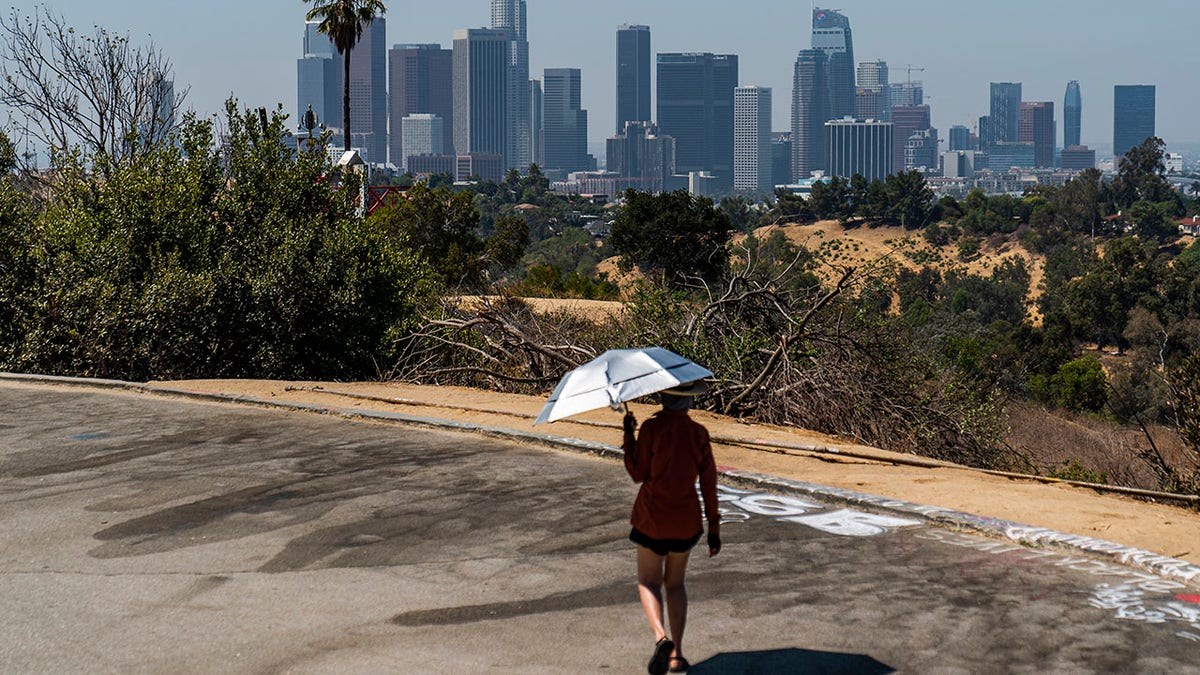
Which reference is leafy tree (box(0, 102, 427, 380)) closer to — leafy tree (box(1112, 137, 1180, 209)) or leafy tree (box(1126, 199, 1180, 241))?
leafy tree (box(1126, 199, 1180, 241))

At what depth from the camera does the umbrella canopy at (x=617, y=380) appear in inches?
221

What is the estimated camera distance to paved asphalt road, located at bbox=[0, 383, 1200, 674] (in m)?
6.32

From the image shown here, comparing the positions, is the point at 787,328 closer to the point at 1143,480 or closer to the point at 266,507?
the point at 1143,480

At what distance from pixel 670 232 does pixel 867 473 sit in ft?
119

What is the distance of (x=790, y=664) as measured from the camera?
241 inches

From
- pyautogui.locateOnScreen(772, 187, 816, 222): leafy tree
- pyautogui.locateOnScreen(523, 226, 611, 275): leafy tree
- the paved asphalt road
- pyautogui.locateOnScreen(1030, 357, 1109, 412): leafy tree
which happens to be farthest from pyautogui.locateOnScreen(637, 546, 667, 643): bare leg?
pyautogui.locateOnScreen(772, 187, 816, 222): leafy tree

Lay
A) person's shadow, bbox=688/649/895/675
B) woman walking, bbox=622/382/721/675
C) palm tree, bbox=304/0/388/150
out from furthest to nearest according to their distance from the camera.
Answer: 1. palm tree, bbox=304/0/388/150
2. person's shadow, bbox=688/649/895/675
3. woman walking, bbox=622/382/721/675

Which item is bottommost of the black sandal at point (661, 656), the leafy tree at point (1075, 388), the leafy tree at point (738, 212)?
the leafy tree at point (1075, 388)

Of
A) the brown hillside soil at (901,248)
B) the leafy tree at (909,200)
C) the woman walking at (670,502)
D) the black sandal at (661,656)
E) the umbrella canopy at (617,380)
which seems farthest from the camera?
the leafy tree at (909,200)

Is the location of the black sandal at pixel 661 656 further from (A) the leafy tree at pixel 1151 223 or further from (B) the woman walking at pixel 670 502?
(A) the leafy tree at pixel 1151 223

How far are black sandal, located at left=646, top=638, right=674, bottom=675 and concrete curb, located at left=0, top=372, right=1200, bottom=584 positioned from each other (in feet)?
12.2

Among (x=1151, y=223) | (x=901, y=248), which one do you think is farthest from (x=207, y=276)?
(x=1151, y=223)

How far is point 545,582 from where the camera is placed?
25.0 ft

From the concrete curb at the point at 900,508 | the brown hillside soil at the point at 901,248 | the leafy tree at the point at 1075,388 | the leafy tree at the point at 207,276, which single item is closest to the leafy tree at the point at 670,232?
the leafy tree at the point at 1075,388
